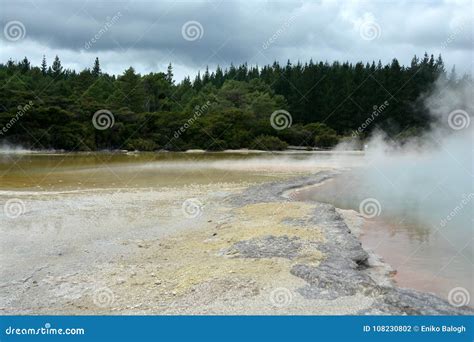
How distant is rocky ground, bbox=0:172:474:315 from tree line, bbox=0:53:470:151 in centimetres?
4997

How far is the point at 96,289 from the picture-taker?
962 cm

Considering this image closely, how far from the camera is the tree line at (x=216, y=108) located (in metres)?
63.1

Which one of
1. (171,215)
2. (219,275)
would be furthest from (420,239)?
(171,215)

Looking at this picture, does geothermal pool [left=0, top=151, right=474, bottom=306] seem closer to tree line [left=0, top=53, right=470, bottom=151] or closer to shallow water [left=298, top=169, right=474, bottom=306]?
shallow water [left=298, top=169, right=474, bottom=306]

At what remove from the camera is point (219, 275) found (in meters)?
9.89

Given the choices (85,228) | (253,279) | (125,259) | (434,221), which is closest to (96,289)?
(125,259)

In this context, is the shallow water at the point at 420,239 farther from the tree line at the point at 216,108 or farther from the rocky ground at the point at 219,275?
the tree line at the point at 216,108

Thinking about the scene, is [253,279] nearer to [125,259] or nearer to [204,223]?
[125,259]

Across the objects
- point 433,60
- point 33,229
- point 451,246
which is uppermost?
point 433,60

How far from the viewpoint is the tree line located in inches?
2485

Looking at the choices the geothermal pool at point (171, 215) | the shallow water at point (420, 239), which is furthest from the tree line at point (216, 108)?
the shallow water at point (420, 239)

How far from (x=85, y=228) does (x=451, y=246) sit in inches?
428
